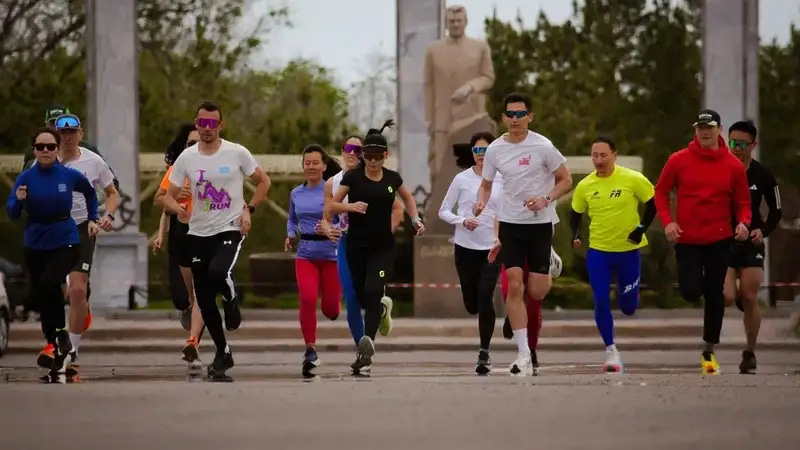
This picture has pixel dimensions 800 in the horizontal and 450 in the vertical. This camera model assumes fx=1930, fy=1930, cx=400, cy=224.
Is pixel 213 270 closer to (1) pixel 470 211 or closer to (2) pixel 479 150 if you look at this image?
(1) pixel 470 211

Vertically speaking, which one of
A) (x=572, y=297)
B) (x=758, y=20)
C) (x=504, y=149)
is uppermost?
(x=758, y=20)

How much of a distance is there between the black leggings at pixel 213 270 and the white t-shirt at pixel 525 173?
6.47 ft

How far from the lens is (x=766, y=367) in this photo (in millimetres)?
16391

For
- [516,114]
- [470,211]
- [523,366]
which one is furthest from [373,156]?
[523,366]

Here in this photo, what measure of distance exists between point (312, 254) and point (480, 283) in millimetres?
1340

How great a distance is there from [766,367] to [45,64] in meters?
16.0

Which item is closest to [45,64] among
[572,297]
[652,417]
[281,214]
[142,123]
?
[142,123]

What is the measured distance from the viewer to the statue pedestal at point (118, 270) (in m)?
27.2

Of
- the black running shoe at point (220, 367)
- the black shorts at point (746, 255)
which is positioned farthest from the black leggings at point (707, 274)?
the black running shoe at point (220, 367)

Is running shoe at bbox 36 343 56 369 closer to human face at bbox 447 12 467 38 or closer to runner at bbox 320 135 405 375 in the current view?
runner at bbox 320 135 405 375

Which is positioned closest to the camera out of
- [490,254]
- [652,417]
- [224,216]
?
[652,417]

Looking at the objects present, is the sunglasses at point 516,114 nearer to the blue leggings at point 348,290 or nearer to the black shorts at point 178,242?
the blue leggings at point 348,290

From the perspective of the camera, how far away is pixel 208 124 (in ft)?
43.9

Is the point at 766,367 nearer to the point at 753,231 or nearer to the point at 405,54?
the point at 753,231
